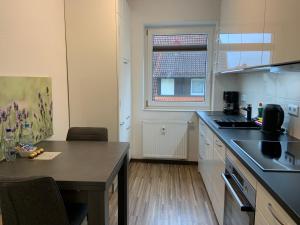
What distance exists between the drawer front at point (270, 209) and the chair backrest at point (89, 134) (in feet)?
4.94

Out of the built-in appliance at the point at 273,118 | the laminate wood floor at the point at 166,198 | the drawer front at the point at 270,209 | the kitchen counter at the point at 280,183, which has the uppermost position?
the built-in appliance at the point at 273,118

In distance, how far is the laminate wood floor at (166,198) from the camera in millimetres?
2492

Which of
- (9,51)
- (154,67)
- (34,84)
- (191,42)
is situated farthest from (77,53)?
(191,42)

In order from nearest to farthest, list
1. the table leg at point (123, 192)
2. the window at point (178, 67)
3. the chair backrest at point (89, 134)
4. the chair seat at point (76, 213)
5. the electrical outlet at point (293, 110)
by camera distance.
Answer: the chair seat at point (76, 213)
the electrical outlet at point (293, 110)
the table leg at point (123, 192)
the chair backrest at point (89, 134)
the window at point (178, 67)

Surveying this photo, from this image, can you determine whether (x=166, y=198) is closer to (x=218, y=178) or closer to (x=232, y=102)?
(x=218, y=178)

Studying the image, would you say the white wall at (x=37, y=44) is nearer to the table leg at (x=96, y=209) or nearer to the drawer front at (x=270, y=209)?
the table leg at (x=96, y=209)

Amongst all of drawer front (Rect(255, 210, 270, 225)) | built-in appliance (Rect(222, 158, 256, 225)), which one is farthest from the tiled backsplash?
drawer front (Rect(255, 210, 270, 225))

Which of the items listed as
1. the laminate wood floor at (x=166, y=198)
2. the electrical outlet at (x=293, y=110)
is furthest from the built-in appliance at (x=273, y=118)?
the laminate wood floor at (x=166, y=198)

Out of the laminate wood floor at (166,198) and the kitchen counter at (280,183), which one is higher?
the kitchen counter at (280,183)

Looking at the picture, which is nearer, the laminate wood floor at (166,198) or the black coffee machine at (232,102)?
the laminate wood floor at (166,198)

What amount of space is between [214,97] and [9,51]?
2.82 m

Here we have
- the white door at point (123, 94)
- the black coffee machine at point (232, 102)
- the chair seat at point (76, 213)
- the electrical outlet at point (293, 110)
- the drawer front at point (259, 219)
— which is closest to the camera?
the drawer front at point (259, 219)

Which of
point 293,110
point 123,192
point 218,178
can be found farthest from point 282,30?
point 123,192

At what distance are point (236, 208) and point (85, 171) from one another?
1011mm
